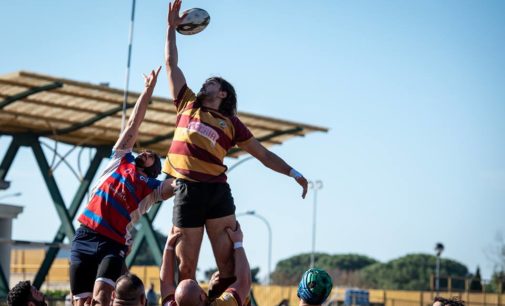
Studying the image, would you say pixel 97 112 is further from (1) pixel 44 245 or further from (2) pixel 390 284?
(2) pixel 390 284

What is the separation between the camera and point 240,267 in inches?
327

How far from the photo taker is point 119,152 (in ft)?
31.0

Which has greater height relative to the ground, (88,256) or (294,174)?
(294,174)

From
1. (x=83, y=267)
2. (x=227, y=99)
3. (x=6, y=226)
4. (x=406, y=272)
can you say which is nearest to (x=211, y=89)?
(x=227, y=99)

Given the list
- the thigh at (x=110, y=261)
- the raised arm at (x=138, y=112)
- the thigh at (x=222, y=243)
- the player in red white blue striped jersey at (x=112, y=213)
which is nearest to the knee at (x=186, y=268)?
the thigh at (x=222, y=243)

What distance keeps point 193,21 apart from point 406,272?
83.9m

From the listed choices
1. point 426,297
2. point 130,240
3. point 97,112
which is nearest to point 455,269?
point 426,297

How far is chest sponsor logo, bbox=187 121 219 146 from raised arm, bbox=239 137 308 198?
1.31 feet

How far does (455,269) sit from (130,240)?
9128cm

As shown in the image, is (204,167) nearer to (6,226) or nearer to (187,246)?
(187,246)

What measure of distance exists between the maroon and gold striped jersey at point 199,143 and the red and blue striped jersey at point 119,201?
68 cm

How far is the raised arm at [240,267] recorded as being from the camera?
8039 millimetres

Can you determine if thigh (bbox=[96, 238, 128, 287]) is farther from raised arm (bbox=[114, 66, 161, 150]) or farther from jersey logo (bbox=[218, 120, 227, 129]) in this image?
jersey logo (bbox=[218, 120, 227, 129])

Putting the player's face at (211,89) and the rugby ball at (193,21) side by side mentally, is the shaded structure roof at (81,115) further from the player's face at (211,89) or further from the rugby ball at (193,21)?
the player's face at (211,89)
